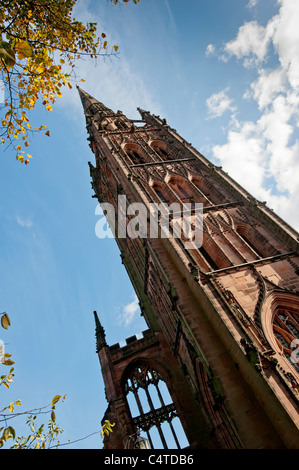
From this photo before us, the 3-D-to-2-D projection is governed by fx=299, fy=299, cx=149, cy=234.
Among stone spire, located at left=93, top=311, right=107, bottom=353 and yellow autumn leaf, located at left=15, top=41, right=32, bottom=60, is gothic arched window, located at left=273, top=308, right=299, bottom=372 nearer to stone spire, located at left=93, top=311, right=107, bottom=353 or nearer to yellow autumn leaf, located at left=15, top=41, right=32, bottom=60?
yellow autumn leaf, located at left=15, top=41, right=32, bottom=60

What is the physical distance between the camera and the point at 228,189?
54.7 feet

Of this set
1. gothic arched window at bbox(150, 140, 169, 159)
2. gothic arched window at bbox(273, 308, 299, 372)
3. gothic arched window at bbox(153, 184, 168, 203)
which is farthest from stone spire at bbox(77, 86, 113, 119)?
gothic arched window at bbox(273, 308, 299, 372)

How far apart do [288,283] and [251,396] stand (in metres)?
4.37

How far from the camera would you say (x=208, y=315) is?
363 inches

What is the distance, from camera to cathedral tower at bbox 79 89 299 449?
734 centimetres

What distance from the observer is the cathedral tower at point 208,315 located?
734 centimetres

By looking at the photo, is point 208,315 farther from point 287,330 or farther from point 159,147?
point 159,147

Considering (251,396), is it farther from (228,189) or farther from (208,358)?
(228,189)

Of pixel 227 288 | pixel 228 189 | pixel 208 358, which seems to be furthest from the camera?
pixel 228 189

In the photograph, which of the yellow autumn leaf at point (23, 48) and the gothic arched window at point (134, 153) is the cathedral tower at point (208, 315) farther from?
the yellow autumn leaf at point (23, 48)

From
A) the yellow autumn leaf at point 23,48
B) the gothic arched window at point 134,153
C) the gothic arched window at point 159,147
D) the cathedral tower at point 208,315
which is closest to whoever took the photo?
the yellow autumn leaf at point 23,48

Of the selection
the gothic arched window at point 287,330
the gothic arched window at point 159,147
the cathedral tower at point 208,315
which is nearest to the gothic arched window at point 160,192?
the cathedral tower at point 208,315
